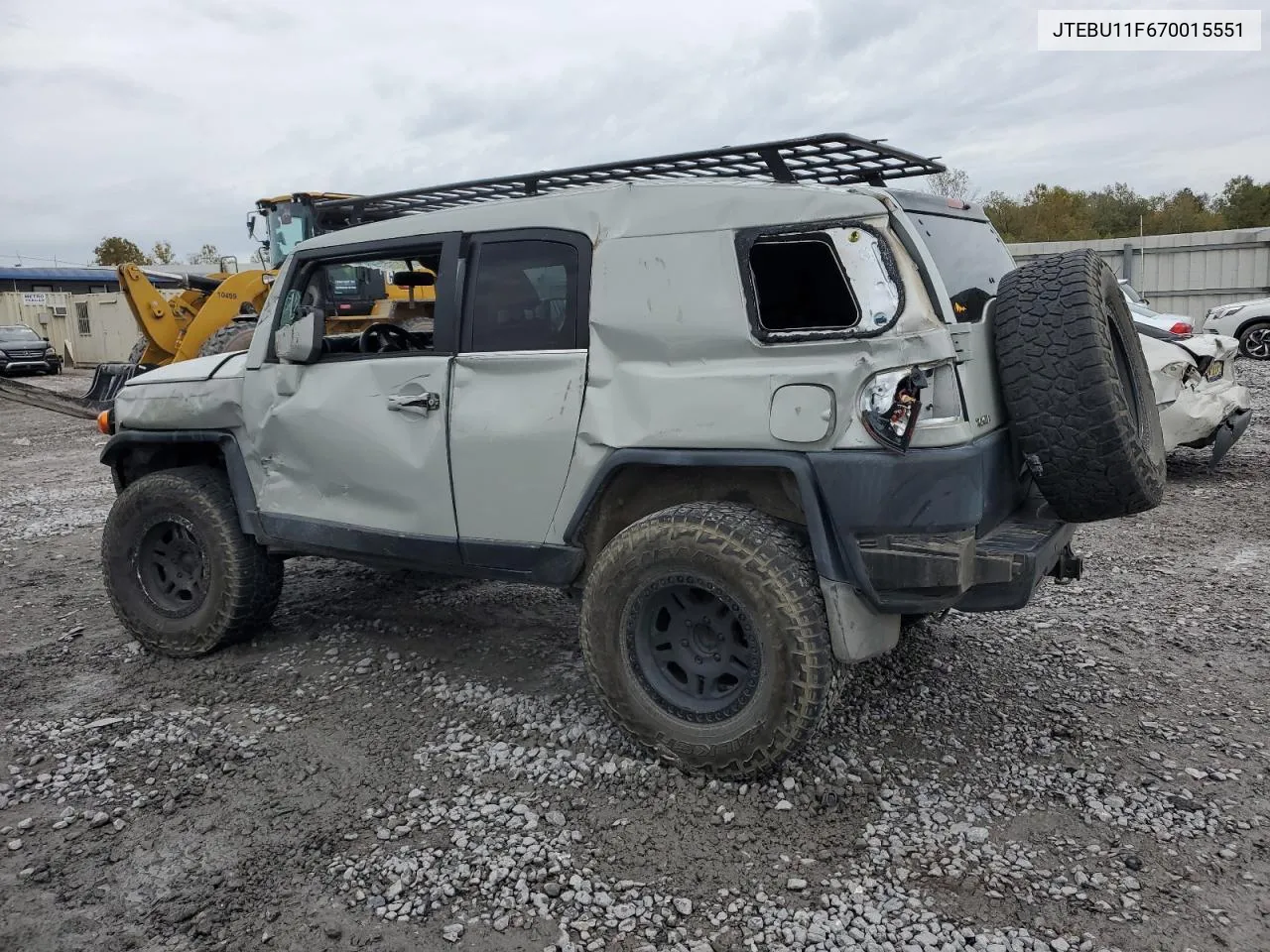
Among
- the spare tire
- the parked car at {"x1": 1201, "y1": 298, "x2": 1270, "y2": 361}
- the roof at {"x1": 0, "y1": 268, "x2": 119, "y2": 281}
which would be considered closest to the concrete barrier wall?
the parked car at {"x1": 1201, "y1": 298, "x2": 1270, "y2": 361}

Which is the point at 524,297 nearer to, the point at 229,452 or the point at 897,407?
the point at 897,407

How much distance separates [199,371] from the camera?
15.7 ft

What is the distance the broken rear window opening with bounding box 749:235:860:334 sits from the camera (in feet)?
10.5

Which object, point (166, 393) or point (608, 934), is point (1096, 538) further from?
point (166, 393)

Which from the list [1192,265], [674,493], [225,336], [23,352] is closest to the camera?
[674,493]

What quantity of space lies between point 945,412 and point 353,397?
2473 mm

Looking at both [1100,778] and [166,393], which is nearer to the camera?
[1100,778]

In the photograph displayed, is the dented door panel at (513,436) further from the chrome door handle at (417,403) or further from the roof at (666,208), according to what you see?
the roof at (666,208)

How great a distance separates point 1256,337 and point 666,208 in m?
15.6

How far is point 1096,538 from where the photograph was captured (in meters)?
6.51

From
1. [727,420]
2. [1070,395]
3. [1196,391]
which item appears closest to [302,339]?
[727,420]

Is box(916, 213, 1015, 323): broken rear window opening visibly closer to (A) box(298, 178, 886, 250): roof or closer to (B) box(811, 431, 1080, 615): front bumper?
(A) box(298, 178, 886, 250): roof

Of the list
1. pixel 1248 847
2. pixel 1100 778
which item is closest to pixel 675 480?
pixel 1100 778

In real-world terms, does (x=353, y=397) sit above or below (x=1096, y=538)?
above
